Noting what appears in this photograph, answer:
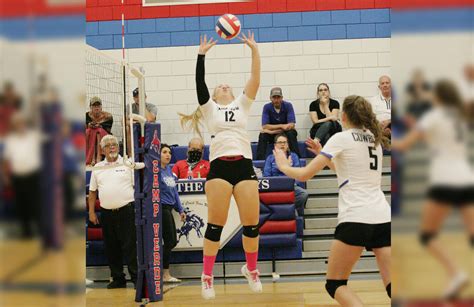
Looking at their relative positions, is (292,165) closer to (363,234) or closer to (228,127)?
(228,127)

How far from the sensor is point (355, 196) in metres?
3.91

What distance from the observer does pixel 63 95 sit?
24.7 inches

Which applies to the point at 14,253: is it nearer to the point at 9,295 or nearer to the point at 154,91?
the point at 9,295

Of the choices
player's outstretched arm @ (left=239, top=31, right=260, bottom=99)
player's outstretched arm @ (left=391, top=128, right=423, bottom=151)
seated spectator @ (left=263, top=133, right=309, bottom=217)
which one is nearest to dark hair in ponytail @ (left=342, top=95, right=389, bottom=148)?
player's outstretched arm @ (left=239, top=31, right=260, bottom=99)

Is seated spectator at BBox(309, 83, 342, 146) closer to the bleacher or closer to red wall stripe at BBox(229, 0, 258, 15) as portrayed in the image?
the bleacher

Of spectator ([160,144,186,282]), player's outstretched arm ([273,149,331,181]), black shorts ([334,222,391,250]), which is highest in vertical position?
player's outstretched arm ([273,149,331,181])

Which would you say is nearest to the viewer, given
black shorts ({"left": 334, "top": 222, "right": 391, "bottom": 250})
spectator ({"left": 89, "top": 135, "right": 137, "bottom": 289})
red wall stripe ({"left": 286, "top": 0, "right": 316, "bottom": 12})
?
black shorts ({"left": 334, "top": 222, "right": 391, "bottom": 250})

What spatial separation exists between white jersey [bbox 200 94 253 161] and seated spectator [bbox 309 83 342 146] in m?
4.58

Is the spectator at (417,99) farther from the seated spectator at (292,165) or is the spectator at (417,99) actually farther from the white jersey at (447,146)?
the seated spectator at (292,165)

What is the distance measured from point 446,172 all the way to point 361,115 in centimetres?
355

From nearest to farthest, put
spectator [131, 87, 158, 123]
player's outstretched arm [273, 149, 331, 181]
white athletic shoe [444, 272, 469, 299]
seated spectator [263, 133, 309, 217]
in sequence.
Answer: white athletic shoe [444, 272, 469, 299], player's outstretched arm [273, 149, 331, 181], seated spectator [263, 133, 309, 217], spectator [131, 87, 158, 123]

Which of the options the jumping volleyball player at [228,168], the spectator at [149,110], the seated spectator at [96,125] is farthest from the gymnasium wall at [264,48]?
the jumping volleyball player at [228,168]

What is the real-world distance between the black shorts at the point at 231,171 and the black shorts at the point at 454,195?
537 centimetres

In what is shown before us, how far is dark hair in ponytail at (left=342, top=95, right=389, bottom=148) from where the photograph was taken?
401 centimetres
